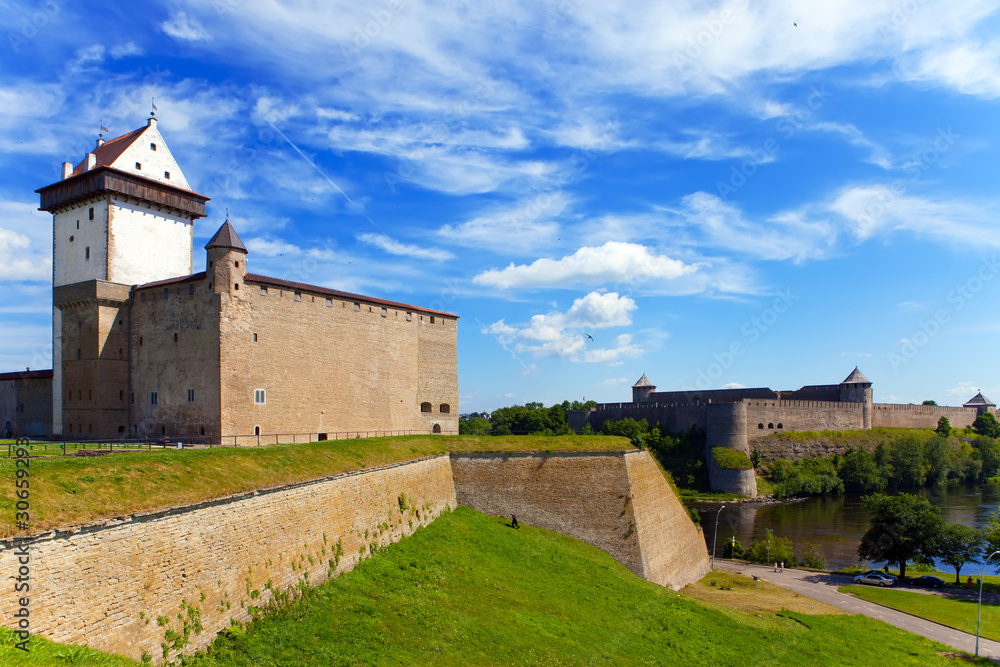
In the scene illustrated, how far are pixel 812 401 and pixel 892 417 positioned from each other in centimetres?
1476

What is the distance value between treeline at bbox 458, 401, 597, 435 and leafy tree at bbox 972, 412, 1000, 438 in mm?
51123

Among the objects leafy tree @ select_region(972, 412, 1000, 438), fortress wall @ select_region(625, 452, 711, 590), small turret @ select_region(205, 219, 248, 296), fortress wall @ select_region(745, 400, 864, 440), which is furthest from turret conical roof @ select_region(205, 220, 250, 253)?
leafy tree @ select_region(972, 412, 1000, 438)

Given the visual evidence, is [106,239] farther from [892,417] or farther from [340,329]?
[892,417]

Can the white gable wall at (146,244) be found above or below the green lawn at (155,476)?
above

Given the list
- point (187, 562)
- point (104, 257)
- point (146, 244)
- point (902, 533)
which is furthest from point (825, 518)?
point (104, 257)

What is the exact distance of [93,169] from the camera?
26.4 meters

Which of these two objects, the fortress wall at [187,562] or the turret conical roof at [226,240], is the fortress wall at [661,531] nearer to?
the fortress wall at [187,562]

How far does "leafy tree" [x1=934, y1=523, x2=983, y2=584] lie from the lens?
31.8 meters

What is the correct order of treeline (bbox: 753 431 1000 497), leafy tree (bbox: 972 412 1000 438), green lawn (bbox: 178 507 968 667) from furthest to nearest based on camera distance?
1. leafy tree (bbox: 972 412 1000 438)
2. treeline (bbox: 753 431 1000 497)
3. green lawn (bbox: 178 507 968 667)

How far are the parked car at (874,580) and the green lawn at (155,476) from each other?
26508 mm

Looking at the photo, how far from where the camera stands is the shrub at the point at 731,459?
5953cm

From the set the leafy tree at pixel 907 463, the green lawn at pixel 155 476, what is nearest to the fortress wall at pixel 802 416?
the leafy tree at pixel 907 463

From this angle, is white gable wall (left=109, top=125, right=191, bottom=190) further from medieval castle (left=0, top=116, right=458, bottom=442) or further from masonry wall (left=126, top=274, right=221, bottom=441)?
masonry wall (left=126, top=274, right=221, bottom=441)

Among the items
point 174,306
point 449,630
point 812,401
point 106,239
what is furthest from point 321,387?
point 812,401
